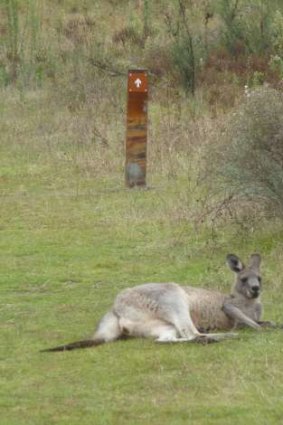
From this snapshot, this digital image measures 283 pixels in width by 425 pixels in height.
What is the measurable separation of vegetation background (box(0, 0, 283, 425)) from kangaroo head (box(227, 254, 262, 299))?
0.50 metres

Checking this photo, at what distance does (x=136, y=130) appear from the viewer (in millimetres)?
17438

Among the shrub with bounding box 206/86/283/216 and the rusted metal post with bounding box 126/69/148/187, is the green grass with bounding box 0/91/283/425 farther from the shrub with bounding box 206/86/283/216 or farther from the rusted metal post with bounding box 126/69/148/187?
the shrub with bounding box 206/86/283/216

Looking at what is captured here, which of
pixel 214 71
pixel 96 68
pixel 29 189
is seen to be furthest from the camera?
pixel 96 68

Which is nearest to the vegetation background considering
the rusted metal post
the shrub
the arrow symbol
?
the shrub

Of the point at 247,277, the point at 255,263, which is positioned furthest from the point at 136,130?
the point at 247,277

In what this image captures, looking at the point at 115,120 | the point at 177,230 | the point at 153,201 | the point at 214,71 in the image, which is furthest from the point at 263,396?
the point at 214,71

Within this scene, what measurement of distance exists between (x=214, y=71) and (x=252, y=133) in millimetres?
13513

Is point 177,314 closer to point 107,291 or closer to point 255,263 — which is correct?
point 255,263

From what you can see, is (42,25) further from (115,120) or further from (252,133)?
(252,133)

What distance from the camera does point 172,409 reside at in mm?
7301

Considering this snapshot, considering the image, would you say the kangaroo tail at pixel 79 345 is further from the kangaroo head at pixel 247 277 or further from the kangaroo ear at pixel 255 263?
the kangaroo ear at pixel 255 263

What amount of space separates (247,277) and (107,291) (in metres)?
1.95

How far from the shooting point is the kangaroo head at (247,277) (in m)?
9.59

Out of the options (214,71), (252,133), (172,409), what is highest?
(214,71)
